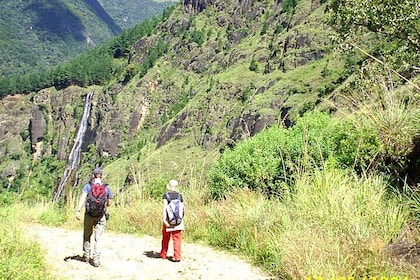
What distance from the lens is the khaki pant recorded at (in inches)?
252

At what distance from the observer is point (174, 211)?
6.71m

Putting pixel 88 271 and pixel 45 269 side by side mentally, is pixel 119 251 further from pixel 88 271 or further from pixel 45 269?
pixel 45 269

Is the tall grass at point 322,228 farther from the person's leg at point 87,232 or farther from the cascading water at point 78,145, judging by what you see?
the cascading water at point 78,145

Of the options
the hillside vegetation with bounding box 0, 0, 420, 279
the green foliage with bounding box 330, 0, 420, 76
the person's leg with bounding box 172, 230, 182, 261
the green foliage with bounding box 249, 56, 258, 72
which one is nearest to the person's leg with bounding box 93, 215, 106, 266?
the person's leg with bounding box 172, 230, 182, 261

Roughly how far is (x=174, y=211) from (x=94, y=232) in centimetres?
117

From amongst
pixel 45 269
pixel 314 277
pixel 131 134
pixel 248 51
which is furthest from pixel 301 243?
pixel 131 134

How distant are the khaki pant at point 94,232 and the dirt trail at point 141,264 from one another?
18 centimetres

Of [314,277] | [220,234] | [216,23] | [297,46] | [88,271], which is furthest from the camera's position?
[216,23]

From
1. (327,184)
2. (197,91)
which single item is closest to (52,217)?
(327,184)

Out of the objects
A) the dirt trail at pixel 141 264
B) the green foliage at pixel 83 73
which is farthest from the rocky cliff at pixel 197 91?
the dirt trail at pixel 141 264

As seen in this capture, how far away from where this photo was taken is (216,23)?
138 metres

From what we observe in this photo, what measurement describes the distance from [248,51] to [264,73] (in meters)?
15.1

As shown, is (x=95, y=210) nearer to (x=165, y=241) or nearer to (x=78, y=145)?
(x=165, y=241)

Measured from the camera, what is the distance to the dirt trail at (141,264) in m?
6.05
